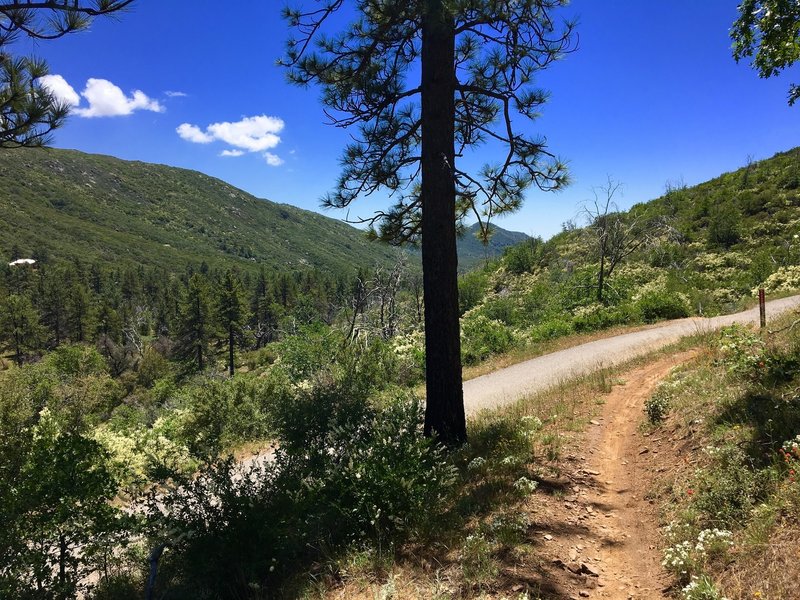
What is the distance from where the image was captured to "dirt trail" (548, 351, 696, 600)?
9.77 ft

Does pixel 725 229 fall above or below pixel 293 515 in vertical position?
above

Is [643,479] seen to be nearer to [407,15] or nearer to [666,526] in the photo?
[666,526]

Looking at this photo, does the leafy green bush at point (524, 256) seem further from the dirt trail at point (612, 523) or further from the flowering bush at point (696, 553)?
the flowering bush at point (696, 553)

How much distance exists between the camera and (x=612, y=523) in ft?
12.4

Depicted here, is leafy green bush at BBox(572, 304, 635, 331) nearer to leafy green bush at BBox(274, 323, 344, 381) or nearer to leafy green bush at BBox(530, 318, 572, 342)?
leafy green bush at BBox(530, 318, 572, 342)

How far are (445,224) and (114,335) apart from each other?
78.5 m

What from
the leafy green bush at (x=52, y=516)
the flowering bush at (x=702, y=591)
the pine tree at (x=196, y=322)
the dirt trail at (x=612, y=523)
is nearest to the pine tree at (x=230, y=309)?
the pine tree at (x=196, y=322)

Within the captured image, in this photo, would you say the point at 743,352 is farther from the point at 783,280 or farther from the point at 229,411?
the point at 783,280

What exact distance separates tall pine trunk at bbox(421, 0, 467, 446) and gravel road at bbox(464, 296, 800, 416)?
12.9ft

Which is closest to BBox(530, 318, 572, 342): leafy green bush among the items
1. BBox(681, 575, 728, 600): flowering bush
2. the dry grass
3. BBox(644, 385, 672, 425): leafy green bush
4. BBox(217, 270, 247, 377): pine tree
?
BBox(644, 385, 672, 425): leafy green bush

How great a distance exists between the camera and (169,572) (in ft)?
13.6

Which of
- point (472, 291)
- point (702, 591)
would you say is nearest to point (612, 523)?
point (702, 591)

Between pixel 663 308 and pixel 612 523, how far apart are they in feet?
47.8

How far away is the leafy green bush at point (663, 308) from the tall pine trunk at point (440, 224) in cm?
1342
